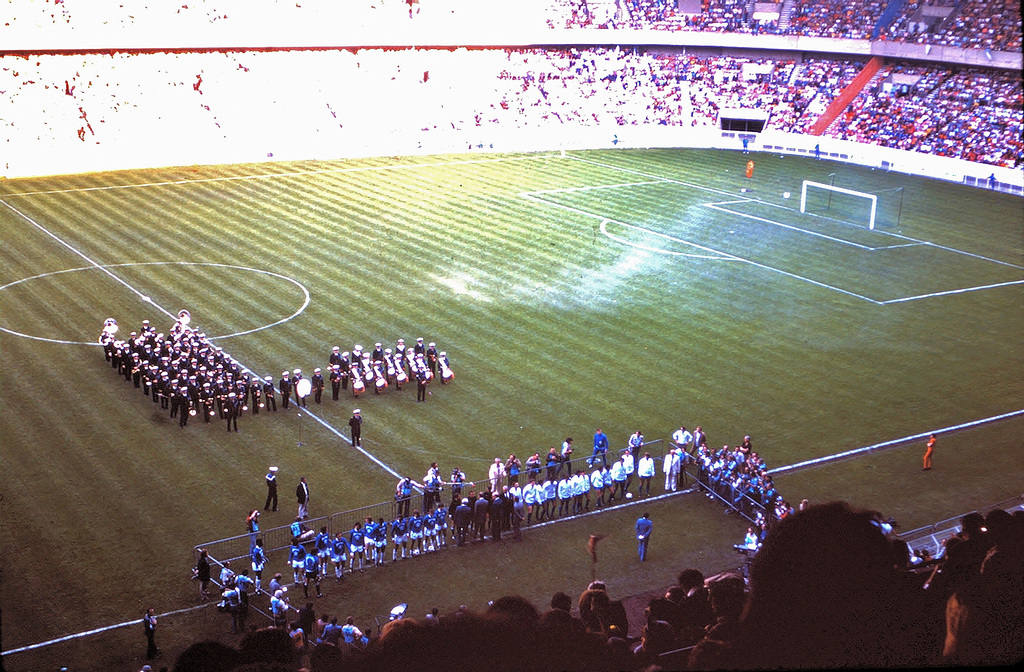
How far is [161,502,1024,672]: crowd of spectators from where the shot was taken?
312 centimetres

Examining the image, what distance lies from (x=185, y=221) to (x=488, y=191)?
44.3 feet

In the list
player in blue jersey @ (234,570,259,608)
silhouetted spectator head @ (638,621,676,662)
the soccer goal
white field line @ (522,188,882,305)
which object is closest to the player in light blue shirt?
player in blue jersey @ (234,570,259,608)

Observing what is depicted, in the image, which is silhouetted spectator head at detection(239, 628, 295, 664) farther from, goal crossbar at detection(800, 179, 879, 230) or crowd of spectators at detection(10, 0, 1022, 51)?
crowd of spectators at detection(10, 0, 1022, 51)

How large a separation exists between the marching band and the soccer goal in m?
24.0

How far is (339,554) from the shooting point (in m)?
16.9

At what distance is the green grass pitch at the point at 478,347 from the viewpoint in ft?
58.3

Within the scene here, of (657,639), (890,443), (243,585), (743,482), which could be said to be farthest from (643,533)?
(657,639)

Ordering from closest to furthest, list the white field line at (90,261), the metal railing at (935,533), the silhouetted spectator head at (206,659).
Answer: the silhouetted spectator head at (206,659), the metal railing at (935,533), the white field line at (90,261)

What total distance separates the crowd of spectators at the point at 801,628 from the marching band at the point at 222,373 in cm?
1963

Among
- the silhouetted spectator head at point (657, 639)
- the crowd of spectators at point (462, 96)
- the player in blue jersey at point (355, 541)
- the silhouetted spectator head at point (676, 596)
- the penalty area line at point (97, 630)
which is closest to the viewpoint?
the silhouetted spectator head at point (657, 639)

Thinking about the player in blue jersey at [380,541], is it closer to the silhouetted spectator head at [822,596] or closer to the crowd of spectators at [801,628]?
the crowd of spectators at [801,628]

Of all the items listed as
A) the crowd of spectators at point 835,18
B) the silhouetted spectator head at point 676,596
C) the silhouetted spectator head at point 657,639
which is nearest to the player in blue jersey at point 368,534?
the silhouetted spectator head at point 676,596

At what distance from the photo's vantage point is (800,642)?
11.6 ft

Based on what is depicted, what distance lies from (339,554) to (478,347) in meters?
11.7
